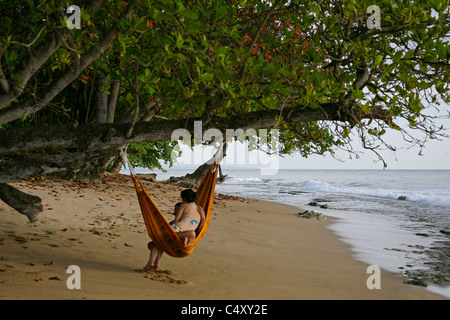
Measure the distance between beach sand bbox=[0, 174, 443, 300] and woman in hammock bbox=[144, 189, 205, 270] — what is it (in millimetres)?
244

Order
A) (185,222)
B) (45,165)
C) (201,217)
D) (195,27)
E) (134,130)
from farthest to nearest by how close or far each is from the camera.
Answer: (201,217) → (185,222) → (134,130) → (45,165) → (195,27)

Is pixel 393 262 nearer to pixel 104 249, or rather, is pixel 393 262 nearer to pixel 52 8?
pixel 104 249

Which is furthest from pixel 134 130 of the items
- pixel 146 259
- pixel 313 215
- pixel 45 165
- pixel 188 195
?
pixel 313 215

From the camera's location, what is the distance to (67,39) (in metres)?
4.40

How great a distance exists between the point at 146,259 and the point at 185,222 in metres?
1.27

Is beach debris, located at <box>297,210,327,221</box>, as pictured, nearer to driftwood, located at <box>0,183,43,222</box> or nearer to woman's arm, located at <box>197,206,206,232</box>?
woman's arm, located at <box>197,206,206,232</box>

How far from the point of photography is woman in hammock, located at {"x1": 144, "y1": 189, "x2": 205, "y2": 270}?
500 centimetres

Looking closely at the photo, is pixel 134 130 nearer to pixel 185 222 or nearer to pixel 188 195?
pixel 188 195

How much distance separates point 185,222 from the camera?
5.06 meters

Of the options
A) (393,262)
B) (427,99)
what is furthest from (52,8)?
(393,262)

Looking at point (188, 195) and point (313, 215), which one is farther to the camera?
point (313, 215)

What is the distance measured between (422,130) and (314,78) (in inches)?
61.1

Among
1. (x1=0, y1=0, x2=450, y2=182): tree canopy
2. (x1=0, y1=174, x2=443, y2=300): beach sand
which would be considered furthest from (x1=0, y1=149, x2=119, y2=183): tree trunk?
(x1=0, y1=174, x2=443, y2=300): beach sand

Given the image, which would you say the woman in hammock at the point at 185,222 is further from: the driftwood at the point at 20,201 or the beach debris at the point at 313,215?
the beach debris at the point at 313,215
